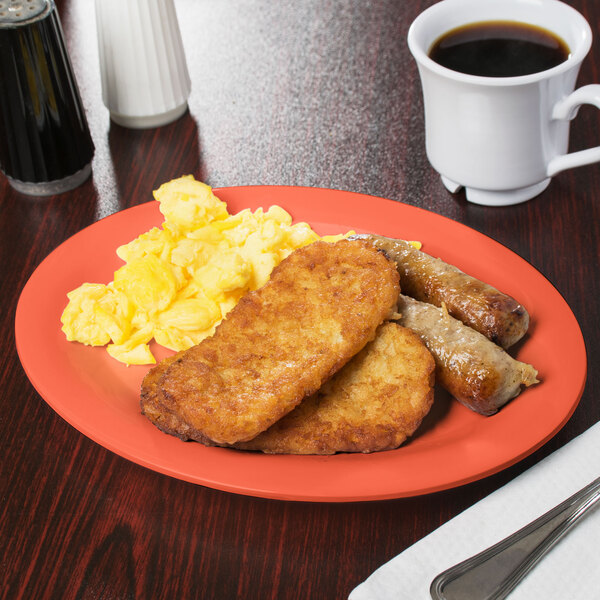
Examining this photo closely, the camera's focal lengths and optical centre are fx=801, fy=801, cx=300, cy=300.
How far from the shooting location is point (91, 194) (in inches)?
96.4

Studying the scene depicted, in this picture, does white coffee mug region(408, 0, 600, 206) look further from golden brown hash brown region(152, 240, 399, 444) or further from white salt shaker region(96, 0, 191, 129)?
white salt shaker region(96, 0, 191, 129)

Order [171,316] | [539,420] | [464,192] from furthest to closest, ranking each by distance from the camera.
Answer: [464,192]
[171,316]
[539,420]

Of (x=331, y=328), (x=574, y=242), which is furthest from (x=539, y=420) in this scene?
(x=574, y=242)

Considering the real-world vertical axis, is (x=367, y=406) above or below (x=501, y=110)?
below

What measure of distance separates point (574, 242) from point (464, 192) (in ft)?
1.16

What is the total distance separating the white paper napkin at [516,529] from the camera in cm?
141

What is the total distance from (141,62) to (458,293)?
128 centimetres

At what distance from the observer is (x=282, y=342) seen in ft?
5.41

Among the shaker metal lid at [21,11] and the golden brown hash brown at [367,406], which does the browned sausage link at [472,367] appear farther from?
the shaker metal lid at [21,11]

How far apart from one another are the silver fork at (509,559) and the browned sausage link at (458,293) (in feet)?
1.25

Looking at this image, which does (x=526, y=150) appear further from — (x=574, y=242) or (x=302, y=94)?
(x=302, y=94)

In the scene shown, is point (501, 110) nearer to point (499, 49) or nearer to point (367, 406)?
point (499, 49)

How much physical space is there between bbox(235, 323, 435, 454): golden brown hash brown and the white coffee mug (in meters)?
0.71

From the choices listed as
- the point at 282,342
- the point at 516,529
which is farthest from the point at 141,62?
the point at 516,529
